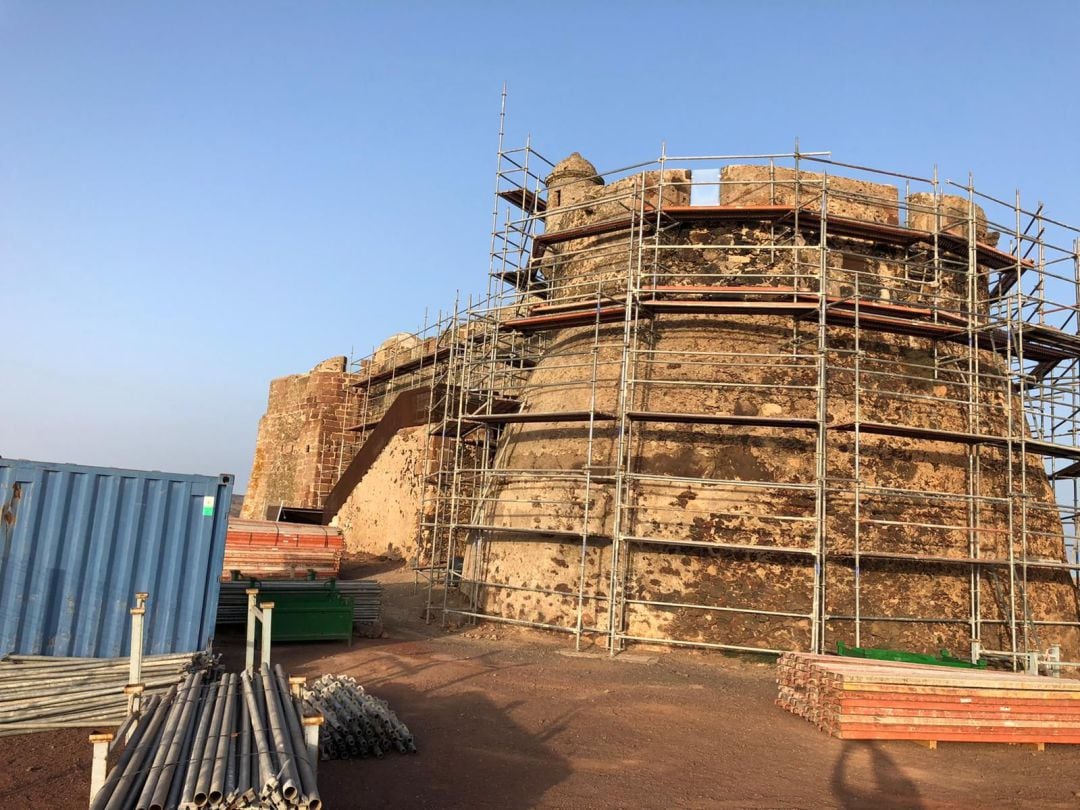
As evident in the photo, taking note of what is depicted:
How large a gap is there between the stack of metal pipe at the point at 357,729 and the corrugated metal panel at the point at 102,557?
2368 mm

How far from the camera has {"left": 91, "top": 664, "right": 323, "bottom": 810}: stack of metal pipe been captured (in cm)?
401

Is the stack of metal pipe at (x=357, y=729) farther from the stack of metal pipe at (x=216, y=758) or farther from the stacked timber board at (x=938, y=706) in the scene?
the stacked timber board at (x=938, y=706)

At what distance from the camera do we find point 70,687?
725 centimetres

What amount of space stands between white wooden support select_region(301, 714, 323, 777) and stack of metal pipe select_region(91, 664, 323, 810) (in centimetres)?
4

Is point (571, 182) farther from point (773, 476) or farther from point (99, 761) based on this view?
point (99, 761)

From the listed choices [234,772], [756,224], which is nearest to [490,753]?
[234,772]

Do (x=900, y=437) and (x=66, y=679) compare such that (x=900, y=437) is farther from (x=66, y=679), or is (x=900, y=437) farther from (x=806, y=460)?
(x=66, y=679)

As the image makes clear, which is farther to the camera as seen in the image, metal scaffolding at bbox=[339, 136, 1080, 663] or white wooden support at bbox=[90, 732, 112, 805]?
metal scaffolding at bbox=[339, 136, 1080, 663]

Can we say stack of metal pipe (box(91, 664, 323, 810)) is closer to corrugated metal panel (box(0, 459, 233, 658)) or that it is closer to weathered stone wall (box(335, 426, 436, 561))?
corrugated metal panel (box(0, 459, 233, 658))

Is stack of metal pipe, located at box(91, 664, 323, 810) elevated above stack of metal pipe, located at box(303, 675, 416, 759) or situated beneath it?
elevated above

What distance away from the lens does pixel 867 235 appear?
1287 cm

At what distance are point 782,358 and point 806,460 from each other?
1562 millimetres

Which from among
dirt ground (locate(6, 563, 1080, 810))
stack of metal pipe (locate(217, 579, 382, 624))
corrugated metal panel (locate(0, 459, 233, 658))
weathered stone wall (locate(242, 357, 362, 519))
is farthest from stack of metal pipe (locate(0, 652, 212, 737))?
weathered stone wall (locate(242, 357, 362, 519))

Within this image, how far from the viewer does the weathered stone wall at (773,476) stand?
37.1 feet
